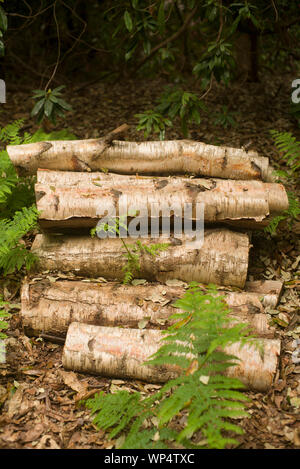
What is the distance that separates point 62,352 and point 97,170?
5.96 ft

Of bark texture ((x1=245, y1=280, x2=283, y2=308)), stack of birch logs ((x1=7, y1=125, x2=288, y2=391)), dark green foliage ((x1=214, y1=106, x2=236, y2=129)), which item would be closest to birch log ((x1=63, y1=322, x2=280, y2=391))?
stack of birch logs ((x1=7, y1=125, x2=288, y2=391))

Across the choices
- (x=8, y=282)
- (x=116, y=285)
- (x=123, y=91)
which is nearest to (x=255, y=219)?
(x=116, y=285)

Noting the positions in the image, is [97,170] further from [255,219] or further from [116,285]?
[255,219]

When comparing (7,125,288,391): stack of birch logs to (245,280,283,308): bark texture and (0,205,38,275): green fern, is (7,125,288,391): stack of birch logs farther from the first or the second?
(0,205,38,275): green fern

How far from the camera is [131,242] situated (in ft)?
11.8

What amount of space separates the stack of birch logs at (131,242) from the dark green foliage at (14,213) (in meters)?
0.14

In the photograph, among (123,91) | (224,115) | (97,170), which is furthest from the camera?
(123,91)

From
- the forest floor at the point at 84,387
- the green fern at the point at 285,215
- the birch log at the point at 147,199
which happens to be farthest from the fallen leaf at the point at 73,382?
the green fern at the point at 285,215

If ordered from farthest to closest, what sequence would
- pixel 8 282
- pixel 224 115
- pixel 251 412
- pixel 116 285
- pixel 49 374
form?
pixel 224 115
pixel 8 282
pixel 116 285
pixel 49 374
pixel 251 412

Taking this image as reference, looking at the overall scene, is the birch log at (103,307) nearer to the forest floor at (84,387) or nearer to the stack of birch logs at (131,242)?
the stack of birch logs at (131,242)

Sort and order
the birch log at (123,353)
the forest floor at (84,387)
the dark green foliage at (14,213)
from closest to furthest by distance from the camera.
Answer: the forest floor at (84,387), the birch log at (123,353), the dark green foliage at (14,213)

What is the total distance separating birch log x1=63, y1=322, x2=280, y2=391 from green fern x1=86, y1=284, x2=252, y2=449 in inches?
7.4

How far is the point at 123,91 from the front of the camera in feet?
21.8

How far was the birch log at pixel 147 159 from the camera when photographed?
3.93 meters
